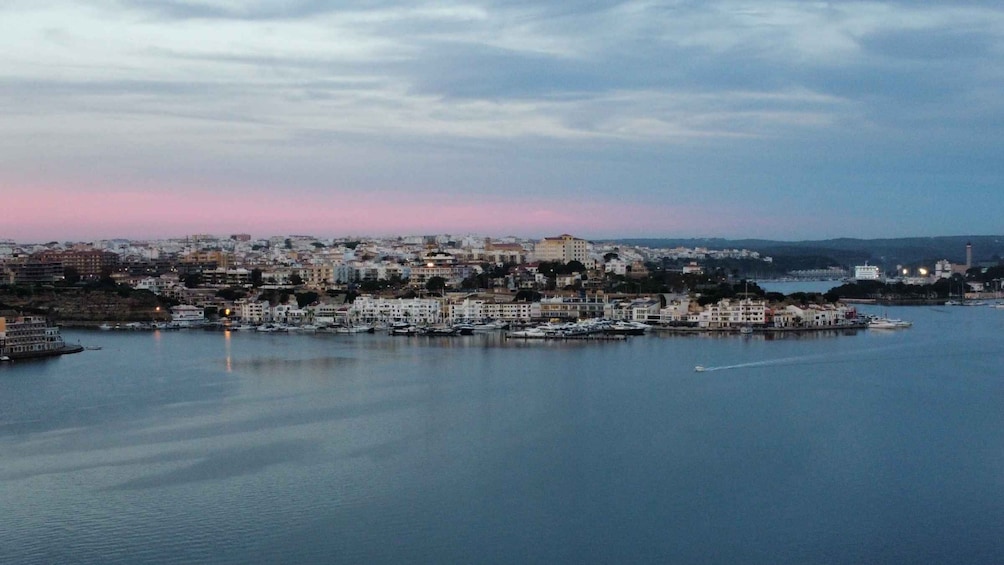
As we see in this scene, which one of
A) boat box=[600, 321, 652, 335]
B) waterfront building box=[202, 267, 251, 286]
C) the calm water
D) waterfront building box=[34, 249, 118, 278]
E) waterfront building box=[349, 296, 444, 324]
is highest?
waterfront building box=[34, 249, 118, 278]

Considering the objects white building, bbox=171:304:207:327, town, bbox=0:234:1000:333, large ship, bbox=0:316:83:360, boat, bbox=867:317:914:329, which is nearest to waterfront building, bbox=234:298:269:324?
town, bbox=0:234:1000:333

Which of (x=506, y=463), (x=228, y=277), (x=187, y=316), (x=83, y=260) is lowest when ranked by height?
(x=506, y=463)

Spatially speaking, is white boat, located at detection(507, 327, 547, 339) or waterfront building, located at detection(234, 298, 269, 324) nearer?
white boat, located at detection(507, 327, 547, 339)

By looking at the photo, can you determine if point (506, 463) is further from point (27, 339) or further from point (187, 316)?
point (187, 316)

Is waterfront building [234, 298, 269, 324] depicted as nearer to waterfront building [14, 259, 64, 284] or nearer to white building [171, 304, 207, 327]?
white building [171, 304, 207, 327]

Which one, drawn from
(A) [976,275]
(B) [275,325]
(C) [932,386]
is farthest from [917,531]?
(A) [976,275]

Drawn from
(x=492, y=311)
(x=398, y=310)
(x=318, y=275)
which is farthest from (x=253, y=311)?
(x=318, y=275)

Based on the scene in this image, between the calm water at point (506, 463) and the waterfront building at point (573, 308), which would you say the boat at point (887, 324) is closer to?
the waterfront building at point (573, 308)
